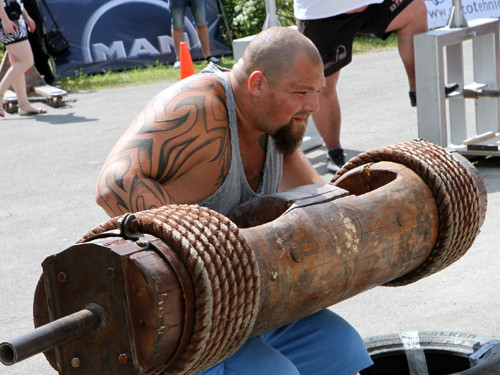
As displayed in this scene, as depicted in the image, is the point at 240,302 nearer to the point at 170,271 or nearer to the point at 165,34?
the point at 170,271

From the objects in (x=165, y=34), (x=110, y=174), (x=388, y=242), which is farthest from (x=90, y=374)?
(x=165, y=34)

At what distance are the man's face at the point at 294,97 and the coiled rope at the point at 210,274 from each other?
0.62 metres

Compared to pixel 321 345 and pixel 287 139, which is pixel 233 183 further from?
pixel 321 345

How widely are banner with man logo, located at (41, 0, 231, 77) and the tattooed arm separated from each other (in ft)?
28.8

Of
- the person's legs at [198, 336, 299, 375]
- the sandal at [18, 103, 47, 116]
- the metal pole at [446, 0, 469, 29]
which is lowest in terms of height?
the sandal at [18, 103, 47, 116]

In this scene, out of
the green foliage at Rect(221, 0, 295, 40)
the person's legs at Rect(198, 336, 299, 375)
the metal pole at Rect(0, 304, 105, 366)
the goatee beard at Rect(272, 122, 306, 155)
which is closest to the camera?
the metal pole at Rect(0, 304, 105, 366)

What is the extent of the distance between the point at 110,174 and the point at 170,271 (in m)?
0.63

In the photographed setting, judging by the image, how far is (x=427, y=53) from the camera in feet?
16.1

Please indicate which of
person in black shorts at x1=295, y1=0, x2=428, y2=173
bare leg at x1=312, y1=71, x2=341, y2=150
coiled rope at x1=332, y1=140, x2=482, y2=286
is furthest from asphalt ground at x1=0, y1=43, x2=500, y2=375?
coiled rope at x1=332, y1=140, x2=482, y2=286

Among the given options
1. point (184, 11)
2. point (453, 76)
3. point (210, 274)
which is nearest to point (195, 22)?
point (184, 11)

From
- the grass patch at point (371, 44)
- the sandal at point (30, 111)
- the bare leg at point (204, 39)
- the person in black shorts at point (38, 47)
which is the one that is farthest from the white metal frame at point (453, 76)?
the person in black shorts at point (38, 47)

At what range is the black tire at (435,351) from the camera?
8.28ft

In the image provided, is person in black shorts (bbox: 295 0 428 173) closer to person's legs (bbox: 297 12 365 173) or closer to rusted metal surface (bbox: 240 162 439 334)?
person's legs (bbox: 297 12 365 173)

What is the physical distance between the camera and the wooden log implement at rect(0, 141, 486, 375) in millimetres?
1570
